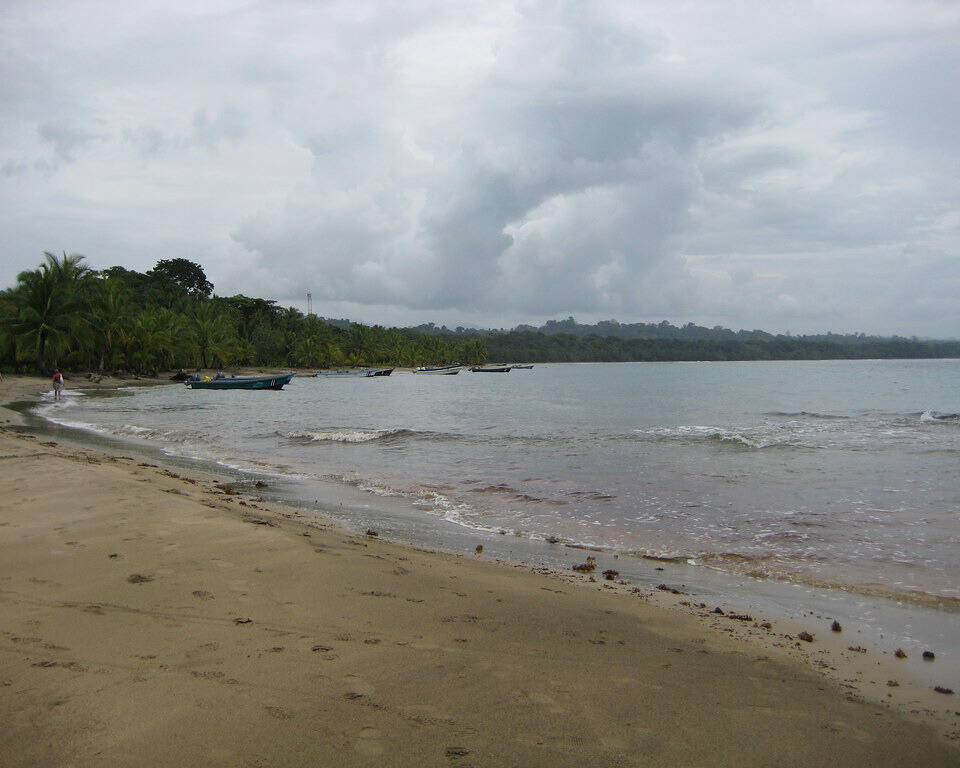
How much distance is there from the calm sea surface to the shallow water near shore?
0.17 feet

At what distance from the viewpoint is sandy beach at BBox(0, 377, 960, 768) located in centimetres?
321

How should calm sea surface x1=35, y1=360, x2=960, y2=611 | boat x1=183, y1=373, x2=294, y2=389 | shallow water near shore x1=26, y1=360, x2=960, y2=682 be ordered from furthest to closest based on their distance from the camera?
1. boat x1=183, y1=373, x2=294, y2=389
2. calm sea surface x1=35, y1=360, x2=960, y2=611
3. shallow water near shore x1=26, y1=360, x2=960, y2=682

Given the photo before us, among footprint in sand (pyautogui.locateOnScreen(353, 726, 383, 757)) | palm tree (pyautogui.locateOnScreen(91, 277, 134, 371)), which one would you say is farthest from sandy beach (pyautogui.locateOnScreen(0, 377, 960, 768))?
palm tree (pyautogui.locateOnScreen(91, 277, 134, 371))

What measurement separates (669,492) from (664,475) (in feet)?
6.84

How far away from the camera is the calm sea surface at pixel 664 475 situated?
340 inches

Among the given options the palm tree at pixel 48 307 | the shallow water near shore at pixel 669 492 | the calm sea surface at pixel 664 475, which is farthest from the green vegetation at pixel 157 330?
the shallow water near shore at pixel 669 492

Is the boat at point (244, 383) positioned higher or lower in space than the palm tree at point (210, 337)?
lower

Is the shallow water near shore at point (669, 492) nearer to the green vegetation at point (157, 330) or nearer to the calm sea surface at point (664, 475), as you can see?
the calm sea surface at point (664, 475)

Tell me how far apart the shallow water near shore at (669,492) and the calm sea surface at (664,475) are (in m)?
0.05

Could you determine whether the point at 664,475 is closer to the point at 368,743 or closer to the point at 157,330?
the point at 368,743

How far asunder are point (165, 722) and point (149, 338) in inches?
2838

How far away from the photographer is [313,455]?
18.2 meters

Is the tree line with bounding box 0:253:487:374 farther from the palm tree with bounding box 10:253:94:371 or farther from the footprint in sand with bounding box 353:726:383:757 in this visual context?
the footprint in sand with bounding box 353:726:383:757

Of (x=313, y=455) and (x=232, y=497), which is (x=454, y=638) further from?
(x=313, y=455)
